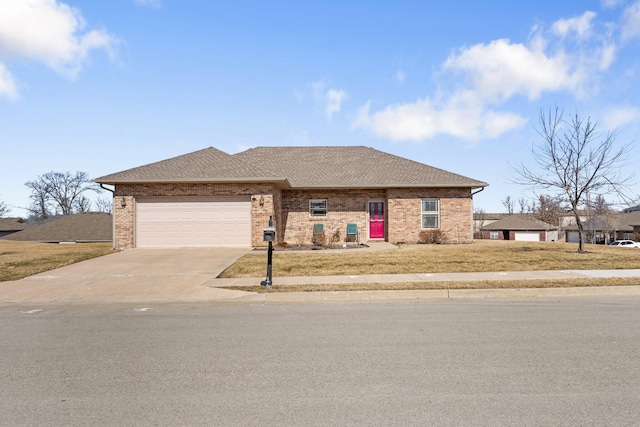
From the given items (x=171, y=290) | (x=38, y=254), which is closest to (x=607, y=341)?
(x=171, y=290)

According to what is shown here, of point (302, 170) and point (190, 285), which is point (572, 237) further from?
point (190, 285)

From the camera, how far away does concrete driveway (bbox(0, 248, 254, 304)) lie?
402 inches

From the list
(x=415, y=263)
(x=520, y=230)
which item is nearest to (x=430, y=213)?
(x=415, y=263)

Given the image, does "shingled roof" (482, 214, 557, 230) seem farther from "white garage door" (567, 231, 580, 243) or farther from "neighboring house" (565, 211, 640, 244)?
"white garage door" (567, 231, 580, 243)

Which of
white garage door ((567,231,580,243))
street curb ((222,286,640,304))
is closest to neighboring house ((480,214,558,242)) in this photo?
white garage door ((567,231,580,243))

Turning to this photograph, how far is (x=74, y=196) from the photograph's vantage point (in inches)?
3219

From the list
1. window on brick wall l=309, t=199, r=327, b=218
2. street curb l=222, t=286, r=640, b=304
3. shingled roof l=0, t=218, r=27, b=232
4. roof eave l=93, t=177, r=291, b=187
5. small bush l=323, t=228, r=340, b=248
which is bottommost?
street curb l=222, t=286, r=640, b=304

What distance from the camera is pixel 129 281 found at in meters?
12.3

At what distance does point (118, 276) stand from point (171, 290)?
3.13m

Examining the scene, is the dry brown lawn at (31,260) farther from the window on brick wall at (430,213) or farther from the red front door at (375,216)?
the window on brick wall at (430,213)

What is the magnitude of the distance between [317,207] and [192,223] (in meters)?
6.61

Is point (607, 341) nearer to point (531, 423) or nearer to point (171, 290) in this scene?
point (531, 423)

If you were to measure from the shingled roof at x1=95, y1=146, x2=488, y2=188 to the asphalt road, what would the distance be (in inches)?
510

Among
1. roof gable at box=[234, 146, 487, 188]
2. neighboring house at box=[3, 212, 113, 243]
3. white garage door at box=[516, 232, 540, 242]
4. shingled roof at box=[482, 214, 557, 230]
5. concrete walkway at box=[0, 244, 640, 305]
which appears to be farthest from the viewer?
shingled roof at box=[482, 214, 557, 230]
